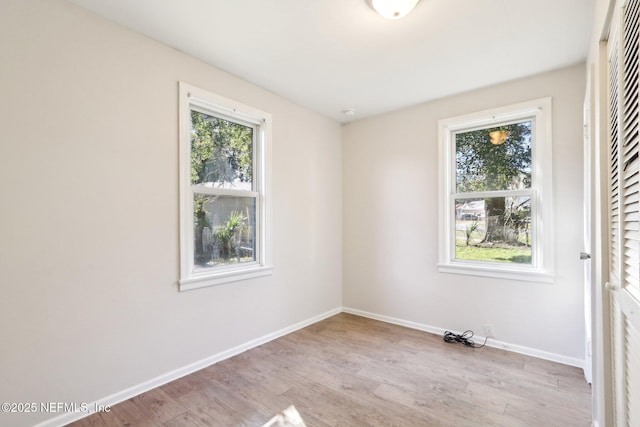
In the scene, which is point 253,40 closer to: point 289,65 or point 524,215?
point 289,65

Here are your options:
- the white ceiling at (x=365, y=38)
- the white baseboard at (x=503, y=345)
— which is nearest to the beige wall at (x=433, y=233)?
the white baseboard at (x=503, y=345)

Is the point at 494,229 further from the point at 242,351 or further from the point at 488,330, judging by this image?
the point at 242,351

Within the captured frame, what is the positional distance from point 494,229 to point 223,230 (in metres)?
2.66

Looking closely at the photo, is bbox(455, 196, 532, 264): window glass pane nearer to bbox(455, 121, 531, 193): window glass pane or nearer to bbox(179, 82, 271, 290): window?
bbox(455, 121, 531, 193): window glass pane

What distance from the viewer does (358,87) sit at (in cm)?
303

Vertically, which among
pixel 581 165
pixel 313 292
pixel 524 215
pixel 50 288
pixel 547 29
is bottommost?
pixel 313 292

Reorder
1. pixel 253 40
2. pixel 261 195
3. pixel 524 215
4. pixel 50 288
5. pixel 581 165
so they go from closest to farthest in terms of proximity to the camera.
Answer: pixel 50 288, pixel 253 40, pixel 581 165, pixel 524 215, pixel 261 195

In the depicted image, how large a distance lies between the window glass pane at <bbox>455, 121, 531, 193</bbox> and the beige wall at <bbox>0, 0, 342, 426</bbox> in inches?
97.3

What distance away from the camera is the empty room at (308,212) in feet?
5.57

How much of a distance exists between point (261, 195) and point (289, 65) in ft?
4.07

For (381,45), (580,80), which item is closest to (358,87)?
(381,45)

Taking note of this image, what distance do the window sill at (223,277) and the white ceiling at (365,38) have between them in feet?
5.94

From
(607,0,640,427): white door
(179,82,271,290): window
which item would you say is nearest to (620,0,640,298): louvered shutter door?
(607,0,640,427): white door

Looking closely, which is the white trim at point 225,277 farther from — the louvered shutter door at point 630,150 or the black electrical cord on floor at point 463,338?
the louvered shutter door at point 630,150
